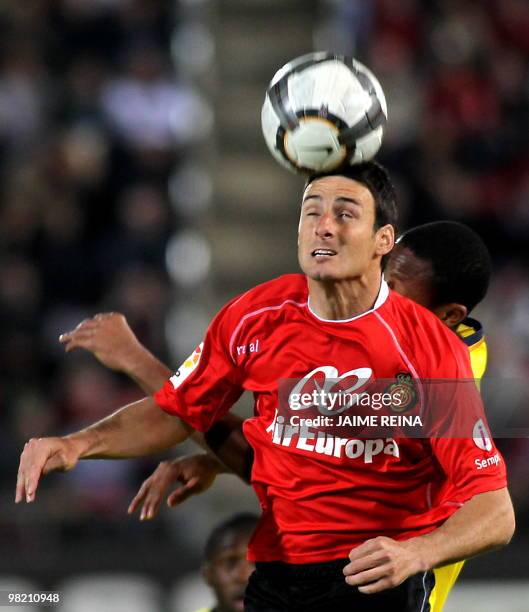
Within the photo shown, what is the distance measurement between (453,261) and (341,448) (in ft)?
2.86

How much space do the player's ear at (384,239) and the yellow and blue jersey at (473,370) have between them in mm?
509

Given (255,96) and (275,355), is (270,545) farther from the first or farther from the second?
(255,96)

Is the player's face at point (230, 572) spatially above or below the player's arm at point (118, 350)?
below

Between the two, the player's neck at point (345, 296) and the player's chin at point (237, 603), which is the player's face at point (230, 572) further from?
the player's neck at point (345, 296)

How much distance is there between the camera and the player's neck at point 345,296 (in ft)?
13.5

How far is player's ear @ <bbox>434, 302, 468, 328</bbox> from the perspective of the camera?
15.1 ft

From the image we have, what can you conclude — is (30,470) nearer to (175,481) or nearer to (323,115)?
(175,481)

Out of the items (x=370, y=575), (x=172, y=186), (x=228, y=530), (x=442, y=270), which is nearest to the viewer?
(x=370, y=575)

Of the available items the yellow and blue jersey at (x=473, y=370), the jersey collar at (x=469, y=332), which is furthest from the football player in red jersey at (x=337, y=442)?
the jersey collar at (x=469, y=332)

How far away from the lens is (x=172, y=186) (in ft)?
33.3

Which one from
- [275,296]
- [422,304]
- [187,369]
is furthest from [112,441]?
[422,304]

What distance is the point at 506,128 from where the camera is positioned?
34.6ft

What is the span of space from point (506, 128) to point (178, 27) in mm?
2669

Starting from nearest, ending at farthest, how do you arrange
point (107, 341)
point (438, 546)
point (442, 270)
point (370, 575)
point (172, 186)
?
1. point (370, 575)
2. point (438, 546)
3. point (442, 270)
4. point (107, 341)
5. point (172, 186)
